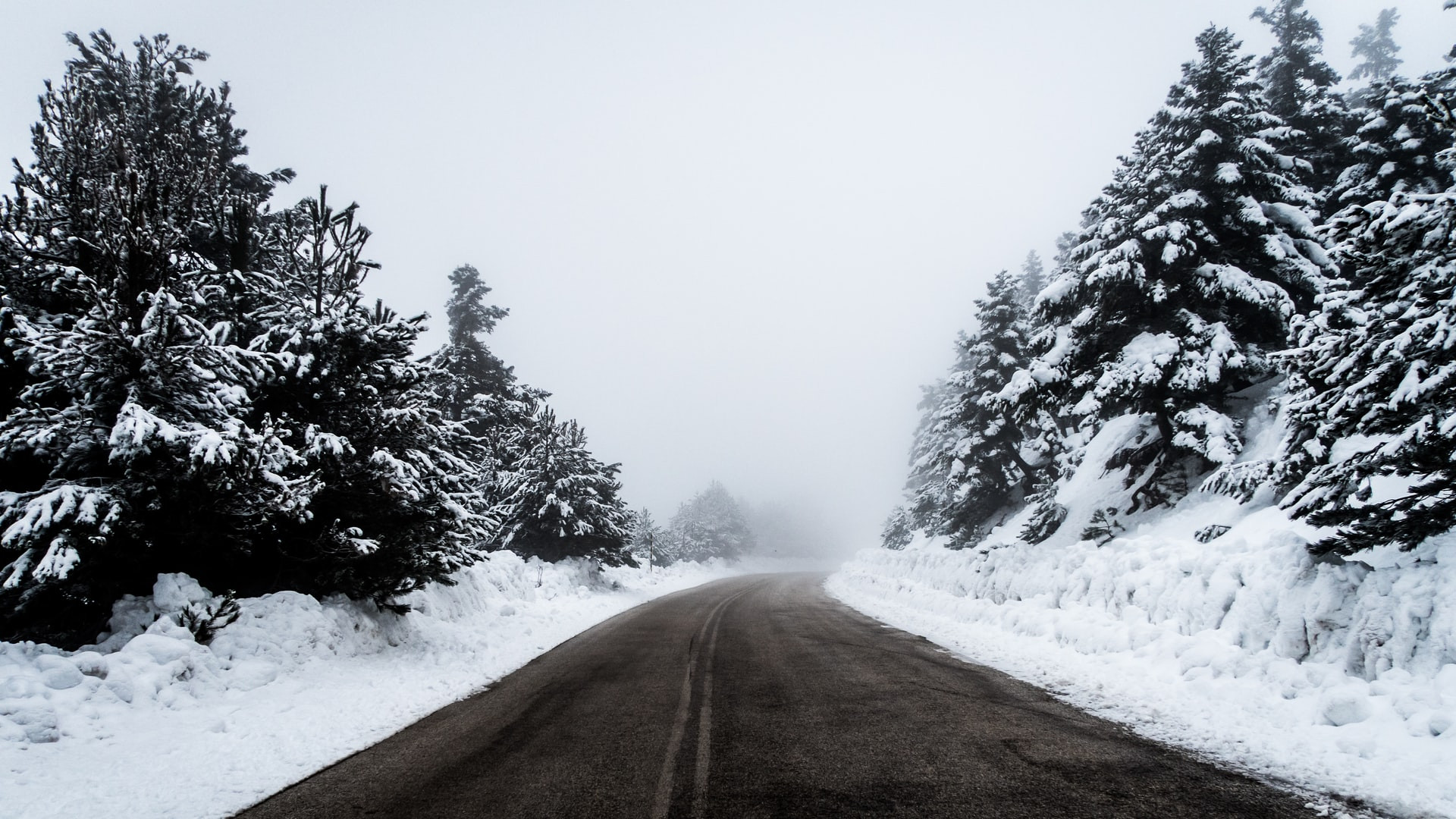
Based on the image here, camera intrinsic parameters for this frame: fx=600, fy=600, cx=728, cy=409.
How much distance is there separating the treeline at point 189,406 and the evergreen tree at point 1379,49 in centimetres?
5780

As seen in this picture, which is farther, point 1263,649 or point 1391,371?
point 1263,649

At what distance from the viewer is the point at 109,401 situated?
6691 millimetres

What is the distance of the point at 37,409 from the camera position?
6.36m

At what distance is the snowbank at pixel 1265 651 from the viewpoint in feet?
15.4

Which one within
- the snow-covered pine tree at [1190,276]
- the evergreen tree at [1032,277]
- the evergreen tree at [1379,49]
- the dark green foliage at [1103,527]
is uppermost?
the evergreen tree at [1379,49]

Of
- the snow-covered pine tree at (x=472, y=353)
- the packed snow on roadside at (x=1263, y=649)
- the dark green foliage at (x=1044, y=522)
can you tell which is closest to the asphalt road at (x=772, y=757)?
the packed snow on roadside at (x=1263, y=649)

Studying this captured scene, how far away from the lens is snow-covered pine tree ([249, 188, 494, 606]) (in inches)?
337

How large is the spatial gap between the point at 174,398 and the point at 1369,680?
504 inches

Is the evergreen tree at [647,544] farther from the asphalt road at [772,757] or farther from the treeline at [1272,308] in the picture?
the asphalt road at [772,757]

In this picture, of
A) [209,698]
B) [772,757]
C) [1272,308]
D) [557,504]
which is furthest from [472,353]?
[1272,308]

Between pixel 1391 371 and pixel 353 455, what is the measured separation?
12332 mm

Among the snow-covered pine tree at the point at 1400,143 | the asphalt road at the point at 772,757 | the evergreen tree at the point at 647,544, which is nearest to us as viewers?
the asphalt road at the point at 772,757

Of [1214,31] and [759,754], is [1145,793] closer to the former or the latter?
[759,754]

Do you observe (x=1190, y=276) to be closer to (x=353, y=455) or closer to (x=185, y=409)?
(x=353, y=455)
